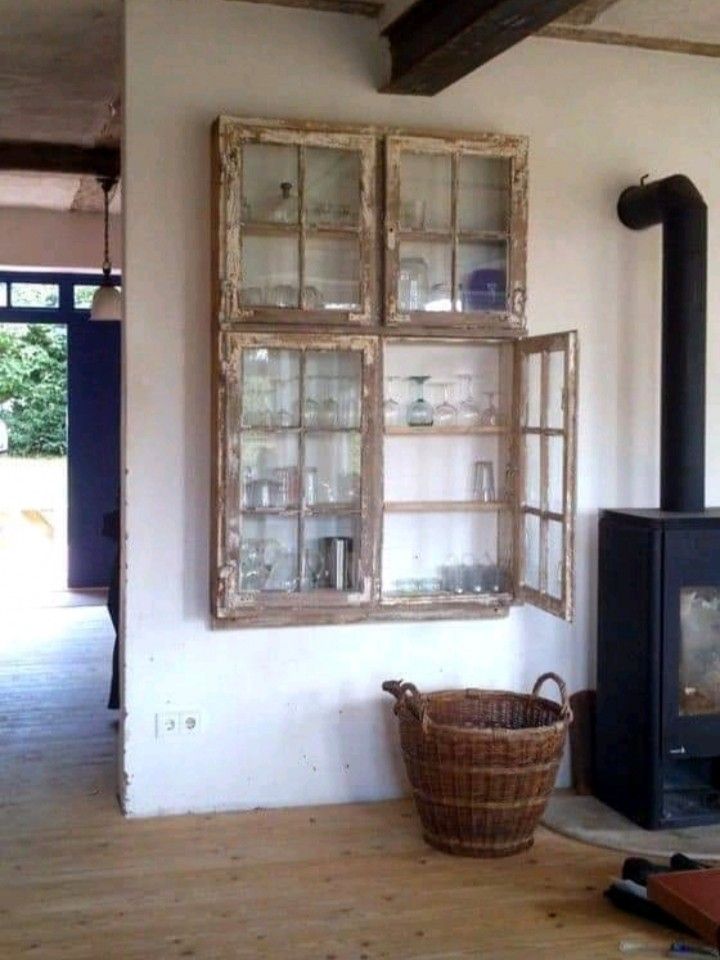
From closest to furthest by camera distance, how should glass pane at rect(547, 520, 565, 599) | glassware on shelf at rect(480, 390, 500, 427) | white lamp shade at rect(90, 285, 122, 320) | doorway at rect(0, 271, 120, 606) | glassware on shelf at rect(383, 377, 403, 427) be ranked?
1. glass pane at rect(547, 520, 565, 599)
2. glassware on shelf at rect(383, 377, 403, 427)
3. glassware on shelf at rect(480, 390, 500, 427)
4. white lamp shade at rect(90, 285, 122, 320)
5. doorway at rect(0, 271, 120, 606)

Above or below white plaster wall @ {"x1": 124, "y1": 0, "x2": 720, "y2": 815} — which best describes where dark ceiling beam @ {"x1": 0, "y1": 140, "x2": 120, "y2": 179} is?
above

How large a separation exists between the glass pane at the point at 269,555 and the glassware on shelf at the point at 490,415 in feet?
2.61

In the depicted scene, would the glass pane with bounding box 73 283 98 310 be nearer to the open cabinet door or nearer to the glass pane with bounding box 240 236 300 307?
the glass pane with bounding box 240 236 300 307

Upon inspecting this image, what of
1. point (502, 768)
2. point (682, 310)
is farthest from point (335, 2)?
point (502, 768)

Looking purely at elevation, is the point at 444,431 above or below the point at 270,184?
below

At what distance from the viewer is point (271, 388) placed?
4172 millimetres

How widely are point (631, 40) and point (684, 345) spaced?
3.81 ft

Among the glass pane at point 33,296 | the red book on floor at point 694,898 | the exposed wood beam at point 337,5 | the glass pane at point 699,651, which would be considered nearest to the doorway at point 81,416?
the glass pane at point 33,296

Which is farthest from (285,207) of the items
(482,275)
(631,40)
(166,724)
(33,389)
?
(33,389)

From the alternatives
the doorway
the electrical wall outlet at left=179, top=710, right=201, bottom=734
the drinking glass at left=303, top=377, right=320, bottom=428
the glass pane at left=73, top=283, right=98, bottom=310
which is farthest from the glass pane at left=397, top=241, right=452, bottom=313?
the glass pane at left=73, top=283, right=98, bottom=310

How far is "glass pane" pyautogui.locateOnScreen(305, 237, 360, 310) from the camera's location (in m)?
4.13

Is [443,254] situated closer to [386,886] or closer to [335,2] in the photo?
[335,2]

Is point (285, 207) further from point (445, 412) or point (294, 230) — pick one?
point (445, 412)

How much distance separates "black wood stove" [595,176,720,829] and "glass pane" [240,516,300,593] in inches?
44.1
